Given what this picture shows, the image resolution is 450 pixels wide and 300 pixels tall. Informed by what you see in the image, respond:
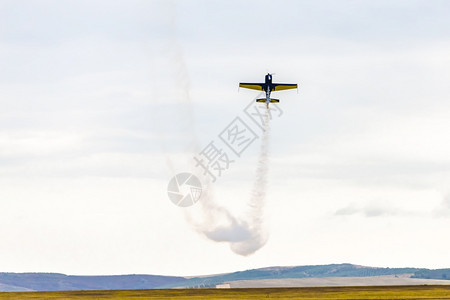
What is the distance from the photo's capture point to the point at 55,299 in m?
163

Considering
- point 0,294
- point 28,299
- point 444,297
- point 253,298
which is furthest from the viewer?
point 0,294

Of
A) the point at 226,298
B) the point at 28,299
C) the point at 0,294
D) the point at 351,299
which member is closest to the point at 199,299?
the point at 226,298

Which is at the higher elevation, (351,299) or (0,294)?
(0,294)

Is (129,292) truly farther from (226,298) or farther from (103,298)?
(226,298)

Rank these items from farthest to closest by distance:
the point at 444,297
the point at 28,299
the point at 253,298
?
1. the point at 28,299
2. the point at 253,298
3. the point at 444,297

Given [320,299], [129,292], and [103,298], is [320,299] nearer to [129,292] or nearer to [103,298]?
[103,298]

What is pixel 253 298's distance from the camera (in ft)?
506

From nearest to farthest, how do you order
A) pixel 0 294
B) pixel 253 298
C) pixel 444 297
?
pixel 444 297 < pixel 253 298 < pixel 0 294

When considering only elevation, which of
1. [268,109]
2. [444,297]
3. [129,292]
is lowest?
[444,297]

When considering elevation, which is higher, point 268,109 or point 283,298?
point 268,109

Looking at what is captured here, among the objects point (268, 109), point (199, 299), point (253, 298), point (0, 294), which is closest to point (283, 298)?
point (253, 298)

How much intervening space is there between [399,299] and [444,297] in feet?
26.0

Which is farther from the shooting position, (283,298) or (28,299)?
(28,299)

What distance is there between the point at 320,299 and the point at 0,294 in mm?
81538
